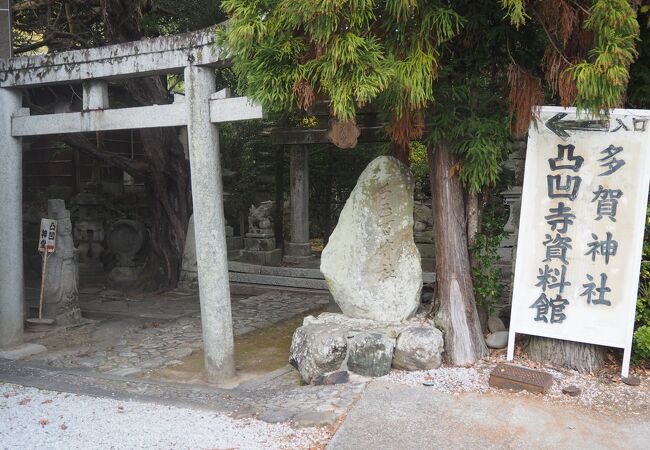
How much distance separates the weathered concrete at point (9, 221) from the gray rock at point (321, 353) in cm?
418

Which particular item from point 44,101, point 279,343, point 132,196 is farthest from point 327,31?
point 132,196

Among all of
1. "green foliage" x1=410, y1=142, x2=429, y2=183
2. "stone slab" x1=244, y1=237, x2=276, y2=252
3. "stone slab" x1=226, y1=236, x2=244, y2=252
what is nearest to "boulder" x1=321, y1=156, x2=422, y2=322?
"stone slab" x1=244, y1=237, x2=276, y2=252

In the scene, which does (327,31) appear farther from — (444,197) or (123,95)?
(123,95)

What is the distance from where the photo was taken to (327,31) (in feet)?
15.7

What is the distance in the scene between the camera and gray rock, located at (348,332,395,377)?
580 cm

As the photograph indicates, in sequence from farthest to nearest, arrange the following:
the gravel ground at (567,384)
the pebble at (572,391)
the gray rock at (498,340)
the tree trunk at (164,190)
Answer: the tree trunk at (164,190), the gray rock at (498,340), the pebble at (572,391), the gravel ground at (567,384)

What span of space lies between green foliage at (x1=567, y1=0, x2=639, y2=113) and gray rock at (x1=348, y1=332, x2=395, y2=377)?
117 inches

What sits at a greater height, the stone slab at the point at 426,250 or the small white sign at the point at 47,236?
the small white sign at the point at 47,236

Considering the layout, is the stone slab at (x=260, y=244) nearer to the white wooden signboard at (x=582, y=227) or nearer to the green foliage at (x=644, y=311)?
the white wooden signboard at (x=582, y=227)

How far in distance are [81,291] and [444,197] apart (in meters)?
8.64

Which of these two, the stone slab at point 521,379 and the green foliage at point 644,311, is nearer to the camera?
the stone slab at point 521,379

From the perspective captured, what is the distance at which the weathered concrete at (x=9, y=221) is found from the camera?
7.49 metres

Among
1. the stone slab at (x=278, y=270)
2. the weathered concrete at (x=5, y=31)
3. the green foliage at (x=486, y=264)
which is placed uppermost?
the weathered concrete at (x=5, y=31)

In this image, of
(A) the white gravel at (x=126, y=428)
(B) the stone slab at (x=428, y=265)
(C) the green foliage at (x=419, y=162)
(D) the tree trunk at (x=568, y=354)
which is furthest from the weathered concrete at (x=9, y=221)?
(C) the green foliage at (x=419, y=162)
